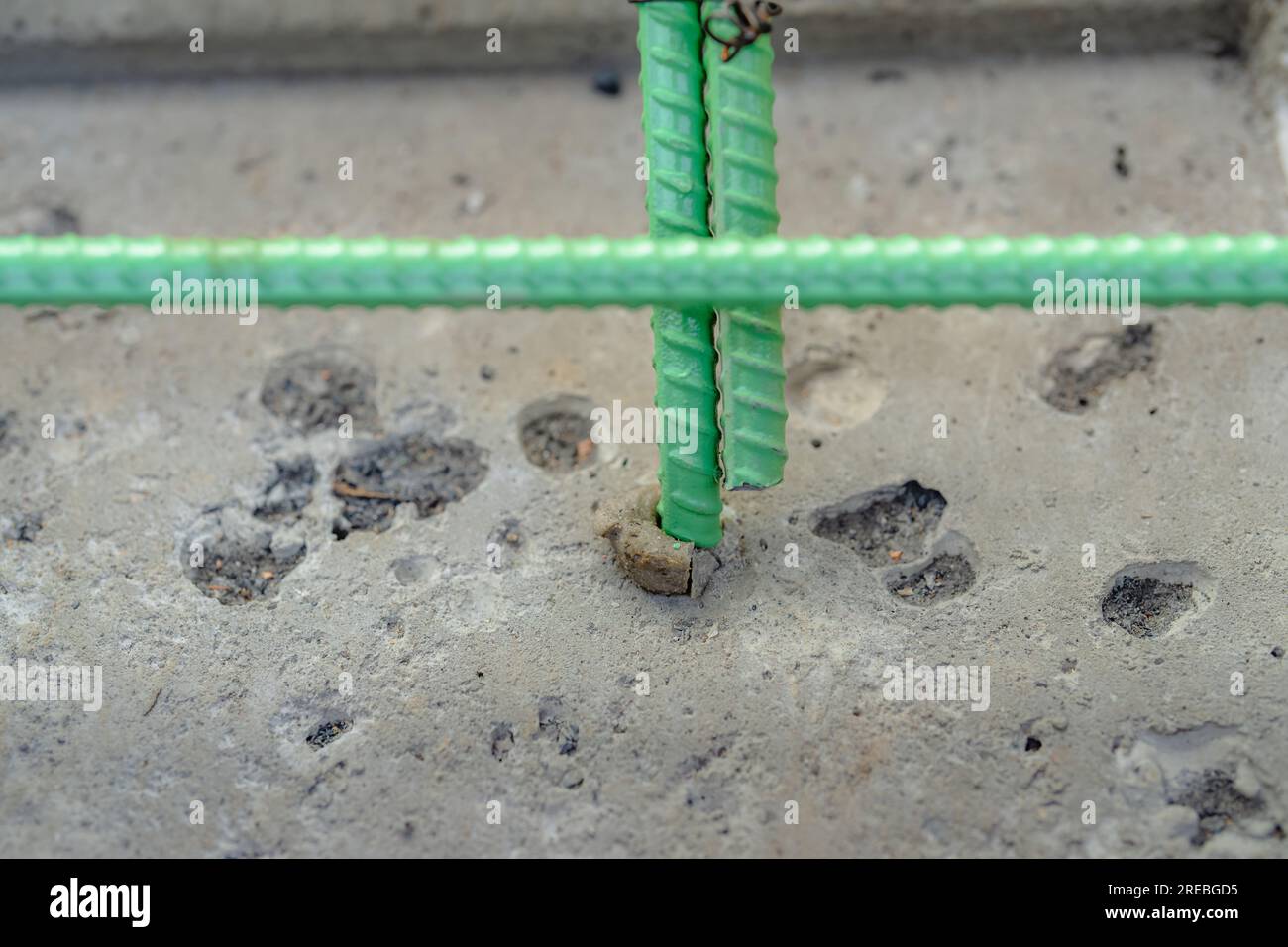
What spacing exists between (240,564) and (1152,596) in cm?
115

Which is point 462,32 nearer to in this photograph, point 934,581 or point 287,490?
point 287,490

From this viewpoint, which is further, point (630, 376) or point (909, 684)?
point (630, 376)

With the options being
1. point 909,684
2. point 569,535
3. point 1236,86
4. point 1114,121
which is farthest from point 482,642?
point 1236,86

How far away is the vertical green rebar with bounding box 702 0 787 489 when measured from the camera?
5.06 feet

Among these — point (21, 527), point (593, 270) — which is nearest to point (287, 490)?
point (21, 527)

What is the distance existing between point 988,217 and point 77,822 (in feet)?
5.00

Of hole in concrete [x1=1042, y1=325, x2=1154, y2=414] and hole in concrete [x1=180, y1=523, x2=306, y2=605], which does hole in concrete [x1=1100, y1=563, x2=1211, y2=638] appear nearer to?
hole in concrete [x1=1042, y1=325, x2=1154, y2=414]

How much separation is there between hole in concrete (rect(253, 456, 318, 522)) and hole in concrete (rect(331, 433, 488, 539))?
0.04 meters

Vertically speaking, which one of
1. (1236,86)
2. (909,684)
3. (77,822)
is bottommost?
(77,822)

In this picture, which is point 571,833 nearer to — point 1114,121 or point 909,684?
point 909,684

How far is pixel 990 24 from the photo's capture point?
226 cm

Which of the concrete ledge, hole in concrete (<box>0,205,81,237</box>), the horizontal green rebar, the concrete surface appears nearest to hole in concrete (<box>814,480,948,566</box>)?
the concrete surface

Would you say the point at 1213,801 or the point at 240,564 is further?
the point at 240,564

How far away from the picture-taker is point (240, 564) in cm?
175
